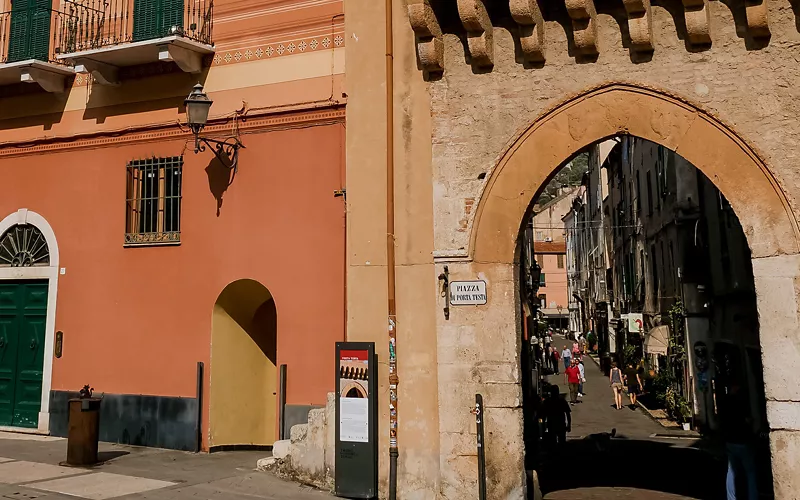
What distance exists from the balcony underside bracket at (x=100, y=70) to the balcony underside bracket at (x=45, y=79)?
0.79 metres

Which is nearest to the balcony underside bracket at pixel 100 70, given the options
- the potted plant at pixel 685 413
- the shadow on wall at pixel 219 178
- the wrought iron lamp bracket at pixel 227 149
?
the wrought iron lamp bracket at pixel 227 149

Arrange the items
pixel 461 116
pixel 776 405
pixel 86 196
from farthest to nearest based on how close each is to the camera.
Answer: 1. pixel 86 196
2. pixel 461 116
3. pixel 776 405

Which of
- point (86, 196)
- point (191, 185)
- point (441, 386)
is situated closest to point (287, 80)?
point (191, 185)

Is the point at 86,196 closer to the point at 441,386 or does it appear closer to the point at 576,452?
the point at 441,386

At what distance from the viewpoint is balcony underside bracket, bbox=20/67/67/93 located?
12.6 metres

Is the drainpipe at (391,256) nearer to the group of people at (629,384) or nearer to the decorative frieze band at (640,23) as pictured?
the decorative frieze band at (640,23)

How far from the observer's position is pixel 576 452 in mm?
13516

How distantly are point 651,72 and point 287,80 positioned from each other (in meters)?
5.61

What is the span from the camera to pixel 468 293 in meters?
8.76

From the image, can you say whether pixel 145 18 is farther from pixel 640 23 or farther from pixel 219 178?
pixel 640 23

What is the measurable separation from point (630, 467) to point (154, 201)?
9.22 meters

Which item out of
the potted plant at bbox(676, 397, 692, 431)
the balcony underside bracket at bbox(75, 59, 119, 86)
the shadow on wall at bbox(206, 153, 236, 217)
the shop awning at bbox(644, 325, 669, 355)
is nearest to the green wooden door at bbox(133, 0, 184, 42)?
the balcony underside bracket at bbox(75, 59, 119, 86)

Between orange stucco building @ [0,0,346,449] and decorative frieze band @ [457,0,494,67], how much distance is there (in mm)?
2621

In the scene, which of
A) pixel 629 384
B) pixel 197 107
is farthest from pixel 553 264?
pixel 197 107
